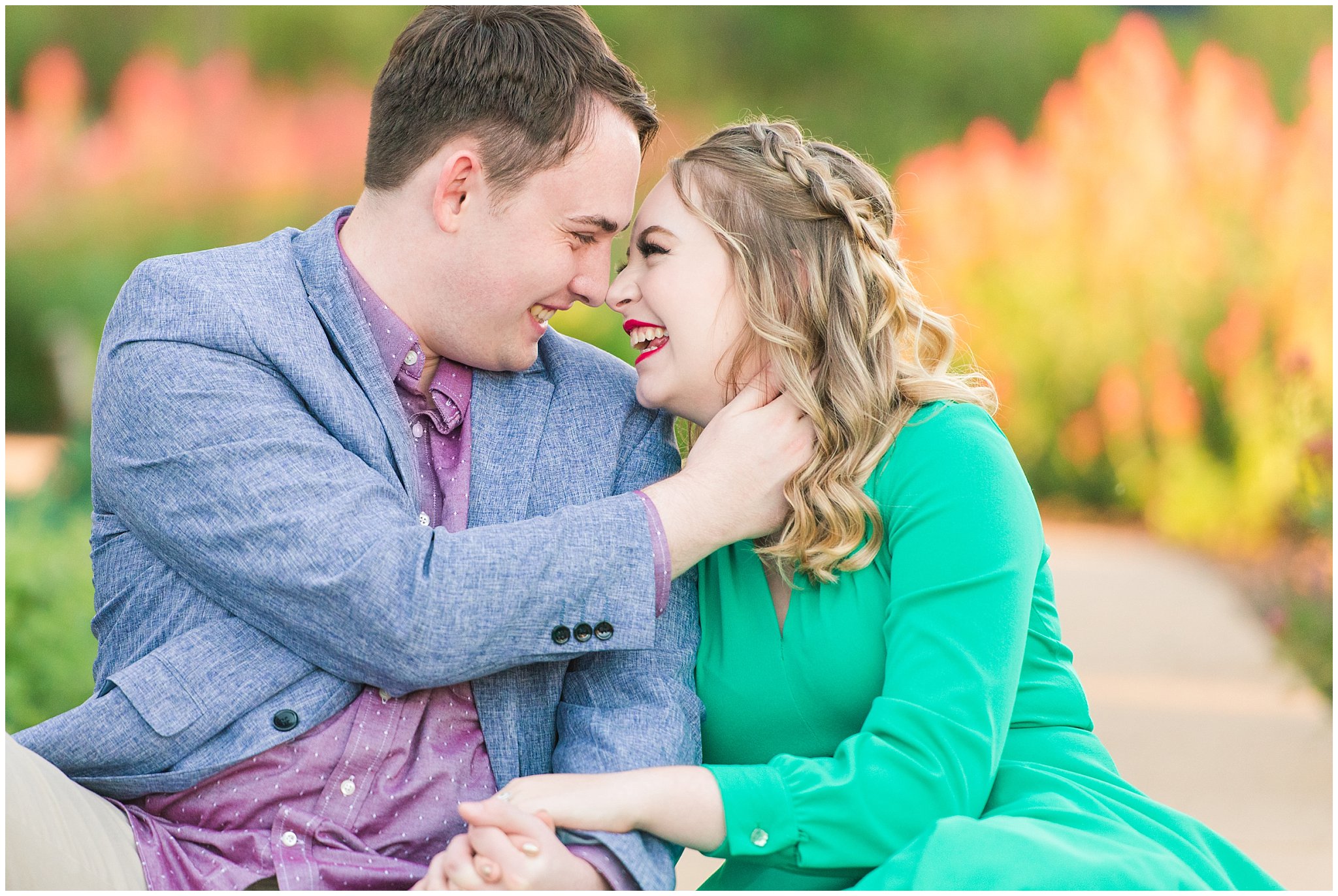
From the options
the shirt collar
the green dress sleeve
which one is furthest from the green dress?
the shirt collar

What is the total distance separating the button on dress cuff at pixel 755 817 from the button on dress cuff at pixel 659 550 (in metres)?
0.27

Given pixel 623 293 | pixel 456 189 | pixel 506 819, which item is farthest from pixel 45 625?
pixel 506 819

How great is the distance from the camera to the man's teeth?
2.12 m

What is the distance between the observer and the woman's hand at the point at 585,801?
5.59 ft

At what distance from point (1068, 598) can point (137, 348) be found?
422 cm

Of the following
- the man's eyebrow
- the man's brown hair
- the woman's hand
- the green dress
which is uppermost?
the man's brown hair

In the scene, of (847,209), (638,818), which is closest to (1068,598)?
(847,209)

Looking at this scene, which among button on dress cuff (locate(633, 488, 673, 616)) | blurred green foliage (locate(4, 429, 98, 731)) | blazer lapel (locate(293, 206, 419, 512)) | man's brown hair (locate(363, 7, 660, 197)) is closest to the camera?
button on dress cuff (locate(633, 488, 673, 616))

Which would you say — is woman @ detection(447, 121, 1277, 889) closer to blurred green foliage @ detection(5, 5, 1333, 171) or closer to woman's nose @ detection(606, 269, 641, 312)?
woman's nose @ detection(606, 269, 641, 312)

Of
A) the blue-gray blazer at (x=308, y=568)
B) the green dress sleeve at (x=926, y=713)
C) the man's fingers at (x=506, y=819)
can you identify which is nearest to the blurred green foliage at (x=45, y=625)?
the blue-gray blazer at (x=308, y=568)

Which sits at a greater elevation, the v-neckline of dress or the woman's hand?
the v-neckline of dress

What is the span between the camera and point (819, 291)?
208 cm

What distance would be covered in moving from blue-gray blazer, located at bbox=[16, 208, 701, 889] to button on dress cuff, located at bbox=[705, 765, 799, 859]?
12 centimetres

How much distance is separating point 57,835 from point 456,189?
112 centimetres
